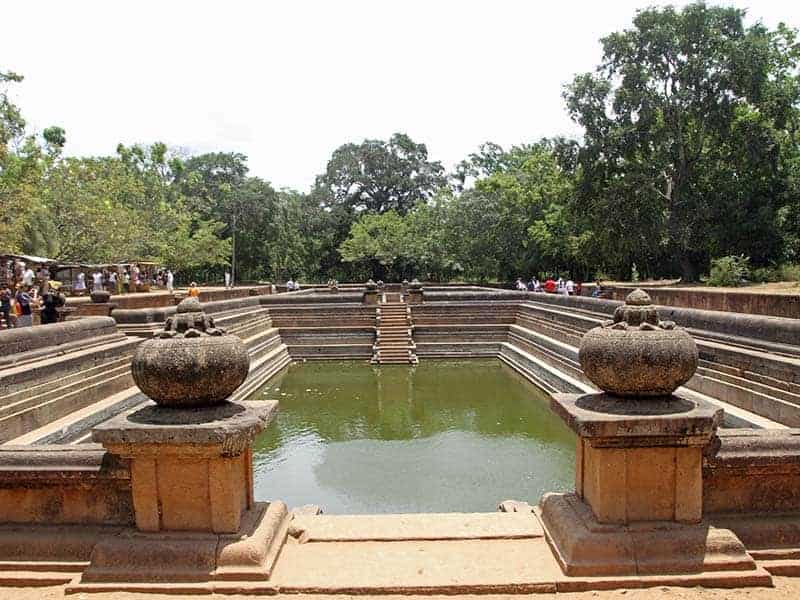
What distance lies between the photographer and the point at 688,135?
25.4m

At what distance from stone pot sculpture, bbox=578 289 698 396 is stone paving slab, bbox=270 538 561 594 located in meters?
1.09

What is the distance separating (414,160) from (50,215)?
3380 cm

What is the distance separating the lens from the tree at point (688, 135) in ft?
73.1

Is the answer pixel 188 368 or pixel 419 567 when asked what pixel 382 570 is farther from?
pixel 188 368

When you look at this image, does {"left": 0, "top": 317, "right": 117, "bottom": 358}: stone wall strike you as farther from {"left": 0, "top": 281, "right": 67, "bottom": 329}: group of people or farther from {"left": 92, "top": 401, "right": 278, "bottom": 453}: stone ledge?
{"left": 92, "top": 401, "right": 278, "bottom": 453}: stone ledge

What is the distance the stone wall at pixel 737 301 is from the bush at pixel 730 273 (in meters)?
4.82

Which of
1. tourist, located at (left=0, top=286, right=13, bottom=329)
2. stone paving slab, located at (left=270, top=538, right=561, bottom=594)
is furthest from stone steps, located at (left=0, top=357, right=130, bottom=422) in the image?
tourist, located at (left=0, top=286, right=13, bottom=329)

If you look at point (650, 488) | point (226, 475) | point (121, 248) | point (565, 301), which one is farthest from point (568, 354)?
point (121, 248)

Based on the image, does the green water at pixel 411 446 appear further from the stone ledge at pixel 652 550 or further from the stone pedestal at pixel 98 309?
the stone pedestal at pixel 98 309

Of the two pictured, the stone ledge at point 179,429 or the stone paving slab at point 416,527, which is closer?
the stone ledge at point 179,429

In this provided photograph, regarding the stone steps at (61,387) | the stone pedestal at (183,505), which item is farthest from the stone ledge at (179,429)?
the stone steps at (61,387)

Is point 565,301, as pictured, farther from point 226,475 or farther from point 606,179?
point 226,475

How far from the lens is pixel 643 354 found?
3336 millimetres

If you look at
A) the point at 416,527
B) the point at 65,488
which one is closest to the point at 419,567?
the point at 416,527
